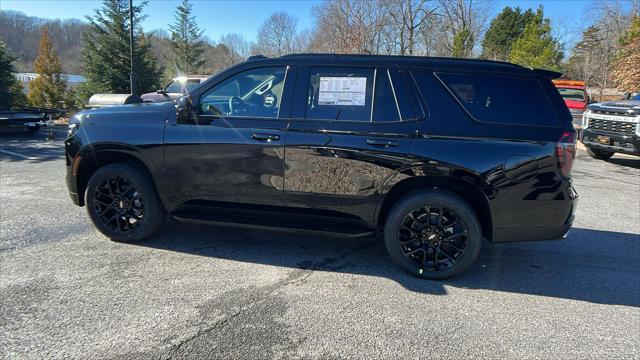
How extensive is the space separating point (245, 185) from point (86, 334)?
169 centimetres

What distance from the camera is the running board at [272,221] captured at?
143 inches

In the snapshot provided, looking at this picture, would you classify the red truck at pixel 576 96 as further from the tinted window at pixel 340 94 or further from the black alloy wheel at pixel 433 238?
the tinted window at pixel 340 94

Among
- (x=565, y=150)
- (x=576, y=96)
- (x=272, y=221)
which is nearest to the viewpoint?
(x=565, y=150)

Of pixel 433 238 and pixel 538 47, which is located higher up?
pixel 538 47

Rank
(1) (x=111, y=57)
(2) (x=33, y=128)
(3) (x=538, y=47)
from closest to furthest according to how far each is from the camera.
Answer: (2) (x=33, y=128) → (1) (x=111, y=57) → (3) (x=538, y=47)

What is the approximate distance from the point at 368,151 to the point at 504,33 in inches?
1673

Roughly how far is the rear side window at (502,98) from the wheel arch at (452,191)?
1.93 ft

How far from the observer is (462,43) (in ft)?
108

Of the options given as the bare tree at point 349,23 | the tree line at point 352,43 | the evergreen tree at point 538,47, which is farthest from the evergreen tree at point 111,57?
the evergreen tree at point 538,47

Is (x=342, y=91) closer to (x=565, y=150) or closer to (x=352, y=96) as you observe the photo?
(x=352, y=96)

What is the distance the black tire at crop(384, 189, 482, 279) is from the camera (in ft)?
11.3

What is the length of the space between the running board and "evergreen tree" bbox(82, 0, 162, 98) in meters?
18.5

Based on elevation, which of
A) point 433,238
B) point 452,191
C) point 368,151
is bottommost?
point 433,238

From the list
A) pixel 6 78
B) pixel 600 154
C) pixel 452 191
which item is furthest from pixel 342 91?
pixel 6 78
